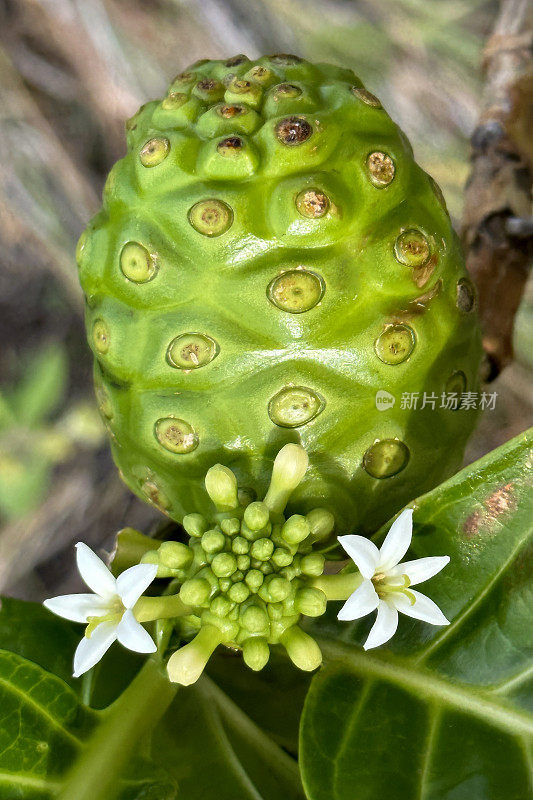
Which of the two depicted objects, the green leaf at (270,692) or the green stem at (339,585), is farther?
the green leaf at (270,692)

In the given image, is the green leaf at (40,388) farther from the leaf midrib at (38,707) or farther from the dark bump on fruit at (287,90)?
the dark bump on fruit at (287,90)

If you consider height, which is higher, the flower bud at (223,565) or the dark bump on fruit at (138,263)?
the dark bump on fruit at (138,263)

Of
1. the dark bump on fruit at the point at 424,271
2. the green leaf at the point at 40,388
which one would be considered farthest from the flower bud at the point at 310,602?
the green leaf at the point at 40,388

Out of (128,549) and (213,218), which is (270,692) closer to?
(128,549)

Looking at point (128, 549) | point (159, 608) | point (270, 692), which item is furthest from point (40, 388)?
point (159, 608)

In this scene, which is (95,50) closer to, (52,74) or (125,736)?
(52,74)

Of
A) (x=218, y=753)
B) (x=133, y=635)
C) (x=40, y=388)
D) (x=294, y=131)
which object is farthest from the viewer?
(x=40, y=388)

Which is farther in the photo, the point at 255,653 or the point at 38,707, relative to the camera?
the point at 38,707
